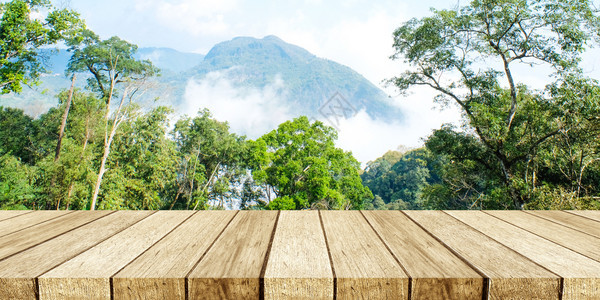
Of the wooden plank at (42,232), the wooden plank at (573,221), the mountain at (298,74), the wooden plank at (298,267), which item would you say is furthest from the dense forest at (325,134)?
the mountain at (298,74)

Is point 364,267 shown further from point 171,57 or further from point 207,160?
point 171,57

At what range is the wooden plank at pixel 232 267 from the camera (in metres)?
0.63

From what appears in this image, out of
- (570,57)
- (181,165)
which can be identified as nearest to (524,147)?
(570,57)

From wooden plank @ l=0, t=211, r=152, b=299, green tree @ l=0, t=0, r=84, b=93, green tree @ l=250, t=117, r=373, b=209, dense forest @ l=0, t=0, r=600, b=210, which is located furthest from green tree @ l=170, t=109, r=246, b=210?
wooden plank @ l=0, t=211, r=152, b=299

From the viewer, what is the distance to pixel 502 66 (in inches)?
374

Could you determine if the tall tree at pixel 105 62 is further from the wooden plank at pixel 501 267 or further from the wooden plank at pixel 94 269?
the wooden plank at pixel 501 267

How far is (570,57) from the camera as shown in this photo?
862cm

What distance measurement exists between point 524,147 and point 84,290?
9.66 meters

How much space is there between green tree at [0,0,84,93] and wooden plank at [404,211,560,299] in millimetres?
12220

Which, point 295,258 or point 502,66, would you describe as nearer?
→ point 295,258

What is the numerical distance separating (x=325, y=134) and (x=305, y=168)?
227 centimetres

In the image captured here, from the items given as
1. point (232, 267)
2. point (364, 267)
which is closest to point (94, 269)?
point (232, 267)

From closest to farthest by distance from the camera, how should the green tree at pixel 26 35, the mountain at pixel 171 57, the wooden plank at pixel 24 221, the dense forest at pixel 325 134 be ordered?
the wooden plank at pixel 24 221, the dense forest at pixel 325 134, the green tree at pixel 26 35, the mountain at pixel 171 57

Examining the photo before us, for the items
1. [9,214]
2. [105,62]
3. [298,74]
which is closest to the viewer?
[9,214]
